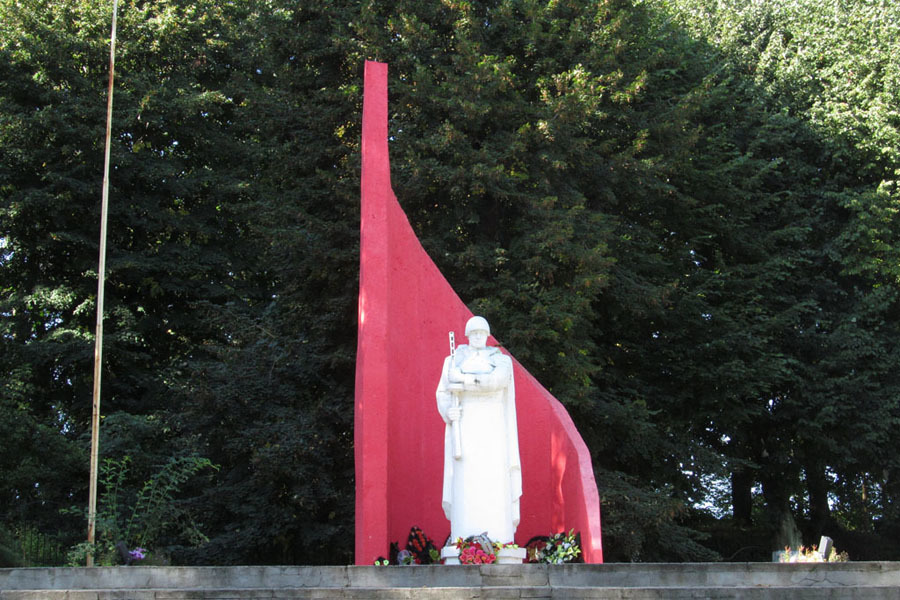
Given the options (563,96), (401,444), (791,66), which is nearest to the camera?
(401,444)

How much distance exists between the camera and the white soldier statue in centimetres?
893

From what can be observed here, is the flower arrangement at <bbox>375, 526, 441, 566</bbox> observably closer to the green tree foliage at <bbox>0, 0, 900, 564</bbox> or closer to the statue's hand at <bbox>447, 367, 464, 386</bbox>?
the statue's hand at <bbox>447, 367, 464, 386</bbox>

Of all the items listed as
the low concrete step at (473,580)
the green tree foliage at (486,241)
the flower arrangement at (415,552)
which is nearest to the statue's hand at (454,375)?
the flower arrangement at (415,552)

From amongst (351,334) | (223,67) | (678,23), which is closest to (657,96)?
(678,23)

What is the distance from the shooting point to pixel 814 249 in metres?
17.7

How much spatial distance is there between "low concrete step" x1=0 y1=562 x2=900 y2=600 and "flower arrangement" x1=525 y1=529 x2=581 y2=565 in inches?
116

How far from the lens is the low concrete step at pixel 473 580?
5.62m

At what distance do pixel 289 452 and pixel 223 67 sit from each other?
9.43m

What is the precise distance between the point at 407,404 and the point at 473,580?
4.35 meters

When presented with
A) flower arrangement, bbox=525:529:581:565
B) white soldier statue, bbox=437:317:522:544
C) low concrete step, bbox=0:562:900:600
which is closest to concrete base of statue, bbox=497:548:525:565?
white soldier statue, bbox=437:317:522:544

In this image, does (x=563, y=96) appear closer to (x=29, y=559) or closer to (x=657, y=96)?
(x=657, y=96)

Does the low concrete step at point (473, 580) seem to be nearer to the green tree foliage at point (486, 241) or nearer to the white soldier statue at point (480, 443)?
the white soldier statue at point (480, 443)

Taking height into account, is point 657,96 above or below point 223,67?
below

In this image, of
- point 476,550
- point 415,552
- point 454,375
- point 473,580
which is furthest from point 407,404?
point 473,580
